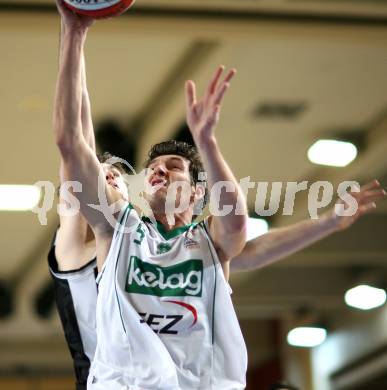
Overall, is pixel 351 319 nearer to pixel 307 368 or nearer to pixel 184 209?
pixel 307 368

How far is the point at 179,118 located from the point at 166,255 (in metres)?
4.53

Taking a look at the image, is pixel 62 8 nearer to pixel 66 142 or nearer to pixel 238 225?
pixel 66 142

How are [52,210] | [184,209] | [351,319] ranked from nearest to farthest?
[184,209] < [52,210] < [351,319]

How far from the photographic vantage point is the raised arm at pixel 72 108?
3.16 m

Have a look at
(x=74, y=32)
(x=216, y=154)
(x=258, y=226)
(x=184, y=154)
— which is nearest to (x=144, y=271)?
(x=216, y=154)

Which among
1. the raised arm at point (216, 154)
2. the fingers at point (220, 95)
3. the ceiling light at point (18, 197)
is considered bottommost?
the raised arm at point (216, 154)

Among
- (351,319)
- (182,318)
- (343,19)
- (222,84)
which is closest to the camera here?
(222,84)

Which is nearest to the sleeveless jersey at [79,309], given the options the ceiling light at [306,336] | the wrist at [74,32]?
the wrist at [74,32]

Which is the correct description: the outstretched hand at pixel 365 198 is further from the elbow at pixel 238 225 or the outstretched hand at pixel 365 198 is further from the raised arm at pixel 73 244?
the raised arm at pixel 73 244

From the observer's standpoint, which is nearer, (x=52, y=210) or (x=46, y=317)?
(x=52, y=210)

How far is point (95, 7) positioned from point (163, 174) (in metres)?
0.68

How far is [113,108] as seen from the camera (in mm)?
8031

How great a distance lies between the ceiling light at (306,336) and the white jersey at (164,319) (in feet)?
32.4

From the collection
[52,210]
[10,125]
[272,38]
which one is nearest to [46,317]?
[52,210]
